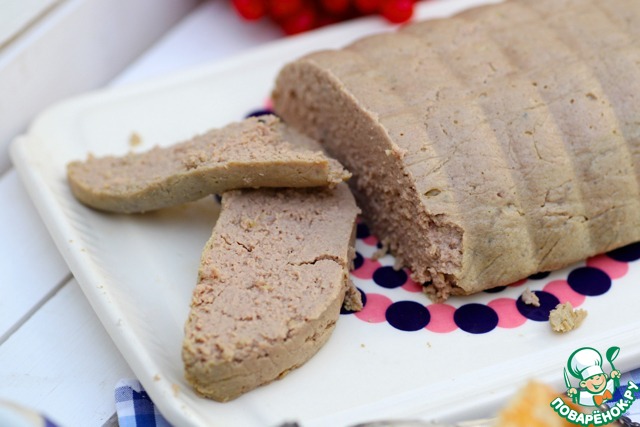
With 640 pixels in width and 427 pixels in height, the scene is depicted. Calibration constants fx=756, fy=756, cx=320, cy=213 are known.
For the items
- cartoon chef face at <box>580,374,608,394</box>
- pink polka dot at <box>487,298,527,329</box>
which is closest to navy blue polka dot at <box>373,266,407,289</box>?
pink polka dot at <box>487,298,527,329</box>

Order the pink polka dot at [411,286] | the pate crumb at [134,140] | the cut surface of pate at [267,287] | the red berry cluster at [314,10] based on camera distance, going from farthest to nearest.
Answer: the red berry cluster at [314,10]
the pate crumb at [134,140]
the pink polka dot at [411,286]
the cut surface of pate at [267,287]

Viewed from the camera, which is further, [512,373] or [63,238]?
[63,238]

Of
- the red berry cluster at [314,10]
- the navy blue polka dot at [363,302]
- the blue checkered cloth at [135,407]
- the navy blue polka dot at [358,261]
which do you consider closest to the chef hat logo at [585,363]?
the navy blue polka dot at [363,302]

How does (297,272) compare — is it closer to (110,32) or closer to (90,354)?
(90,354)

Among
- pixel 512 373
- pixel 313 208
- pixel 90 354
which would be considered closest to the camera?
pixel 512 373

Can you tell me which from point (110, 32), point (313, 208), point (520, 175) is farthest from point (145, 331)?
point (110, 32)

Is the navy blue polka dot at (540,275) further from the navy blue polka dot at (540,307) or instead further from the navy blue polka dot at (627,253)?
the navy blue polka dot at (627,253)
